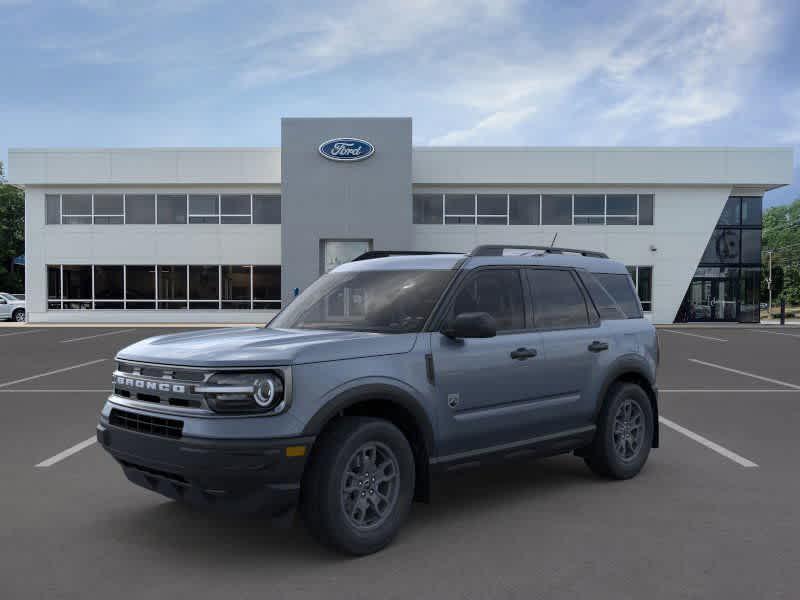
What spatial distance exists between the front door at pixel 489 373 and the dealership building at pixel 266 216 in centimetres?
2626

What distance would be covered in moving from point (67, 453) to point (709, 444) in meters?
6.21

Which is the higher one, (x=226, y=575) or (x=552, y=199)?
(x=552, y=199)

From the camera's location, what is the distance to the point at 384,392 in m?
4.21

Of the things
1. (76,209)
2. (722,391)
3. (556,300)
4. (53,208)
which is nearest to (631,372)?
(556,300)

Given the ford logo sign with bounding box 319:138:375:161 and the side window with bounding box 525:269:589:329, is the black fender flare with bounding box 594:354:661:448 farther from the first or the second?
the ford logo sign with bounding box 319:138:375:161

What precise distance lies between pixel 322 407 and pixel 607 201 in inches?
1199

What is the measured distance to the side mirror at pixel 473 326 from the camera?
4.42 meters

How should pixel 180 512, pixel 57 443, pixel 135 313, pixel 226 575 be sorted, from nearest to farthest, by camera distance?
pixel 226 575 < pixel 180 512 < pixel 57 443 < pixel 135 313

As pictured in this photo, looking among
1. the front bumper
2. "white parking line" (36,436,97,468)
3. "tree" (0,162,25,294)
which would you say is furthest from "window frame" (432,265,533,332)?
"tree" (0,162,25,294)

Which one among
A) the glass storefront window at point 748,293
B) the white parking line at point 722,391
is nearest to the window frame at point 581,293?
the white parking line at point 722,391

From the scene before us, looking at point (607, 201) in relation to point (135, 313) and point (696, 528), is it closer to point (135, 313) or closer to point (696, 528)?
point (135, 313)

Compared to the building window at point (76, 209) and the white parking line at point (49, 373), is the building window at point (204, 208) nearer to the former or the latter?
the building window at point (76, 209)

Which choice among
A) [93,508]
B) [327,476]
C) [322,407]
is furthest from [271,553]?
[93,508]

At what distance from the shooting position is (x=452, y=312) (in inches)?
190
